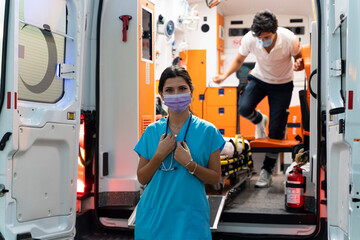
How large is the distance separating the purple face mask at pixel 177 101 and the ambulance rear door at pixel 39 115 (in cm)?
110

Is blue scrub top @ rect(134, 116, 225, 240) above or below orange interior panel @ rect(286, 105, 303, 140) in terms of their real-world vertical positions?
below

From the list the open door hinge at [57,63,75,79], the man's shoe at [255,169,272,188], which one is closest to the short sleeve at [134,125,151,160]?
the open door hinge at [57,63,75,79]

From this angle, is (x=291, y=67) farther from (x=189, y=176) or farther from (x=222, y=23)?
(x=222, y=23)

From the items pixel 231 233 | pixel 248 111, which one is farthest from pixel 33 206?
pixel 248 111

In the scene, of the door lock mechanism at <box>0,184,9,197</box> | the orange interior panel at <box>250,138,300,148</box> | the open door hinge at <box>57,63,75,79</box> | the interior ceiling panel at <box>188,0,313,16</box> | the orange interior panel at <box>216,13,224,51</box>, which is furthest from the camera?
the orange interior panel at <box>216,13,224,51</box>

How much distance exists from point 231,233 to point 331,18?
2.06m

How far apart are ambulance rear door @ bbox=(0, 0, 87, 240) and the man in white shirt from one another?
Answer: 244 centimetres

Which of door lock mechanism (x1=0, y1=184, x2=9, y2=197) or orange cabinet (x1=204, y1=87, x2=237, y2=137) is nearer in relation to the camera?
door lock mechanism (x1=0, y1=184, x2=9, y2=197)

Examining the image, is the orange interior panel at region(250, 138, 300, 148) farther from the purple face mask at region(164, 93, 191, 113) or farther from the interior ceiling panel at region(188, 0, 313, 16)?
the interior ceiling panel at region(188, 0, 313, 16)

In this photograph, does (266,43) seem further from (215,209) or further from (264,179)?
(215,209)

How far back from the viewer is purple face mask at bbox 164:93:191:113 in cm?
258

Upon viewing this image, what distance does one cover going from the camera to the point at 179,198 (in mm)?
2500

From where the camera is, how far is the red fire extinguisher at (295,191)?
4172mm

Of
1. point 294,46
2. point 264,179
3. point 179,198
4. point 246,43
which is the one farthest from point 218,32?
point 179,198
